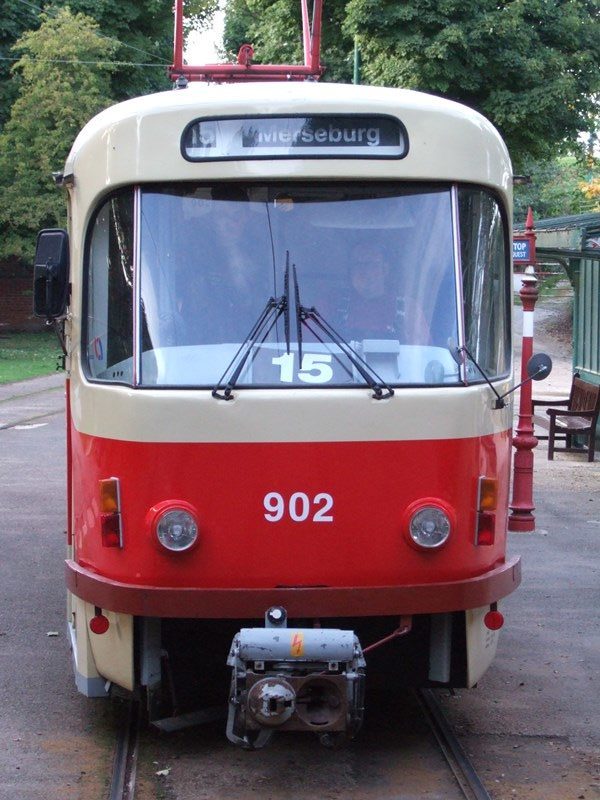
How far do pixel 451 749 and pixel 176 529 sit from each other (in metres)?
1.76

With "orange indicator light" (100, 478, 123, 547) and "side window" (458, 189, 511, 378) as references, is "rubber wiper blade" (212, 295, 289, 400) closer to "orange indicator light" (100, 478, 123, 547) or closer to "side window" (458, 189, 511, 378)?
"orange indicator light" (100, 478, 123, 547)

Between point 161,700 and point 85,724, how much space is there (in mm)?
735

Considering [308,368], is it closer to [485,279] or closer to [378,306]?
[378,306]

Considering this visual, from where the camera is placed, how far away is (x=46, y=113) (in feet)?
136

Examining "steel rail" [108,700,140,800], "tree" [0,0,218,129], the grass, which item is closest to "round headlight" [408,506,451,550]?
"steel rail" [108,700,140,800]

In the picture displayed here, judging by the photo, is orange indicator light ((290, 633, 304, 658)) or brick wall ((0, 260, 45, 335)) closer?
orange indicator light ((290, 633, 304, 658))

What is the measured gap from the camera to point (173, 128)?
5.54 metres

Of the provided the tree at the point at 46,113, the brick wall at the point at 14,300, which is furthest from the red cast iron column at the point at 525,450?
the brick wall at the point at 14,300

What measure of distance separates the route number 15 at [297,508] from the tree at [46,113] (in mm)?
36782

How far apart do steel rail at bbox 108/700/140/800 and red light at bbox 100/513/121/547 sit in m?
1.01

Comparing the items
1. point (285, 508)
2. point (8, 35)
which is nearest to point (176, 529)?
point (285, 508)

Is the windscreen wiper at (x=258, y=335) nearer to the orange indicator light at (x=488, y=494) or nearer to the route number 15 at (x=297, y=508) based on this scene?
the route number 15 at (x=297, y=508)

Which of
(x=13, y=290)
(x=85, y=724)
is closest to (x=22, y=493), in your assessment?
(x=85, y=724)

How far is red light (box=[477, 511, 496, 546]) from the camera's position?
5.61m
